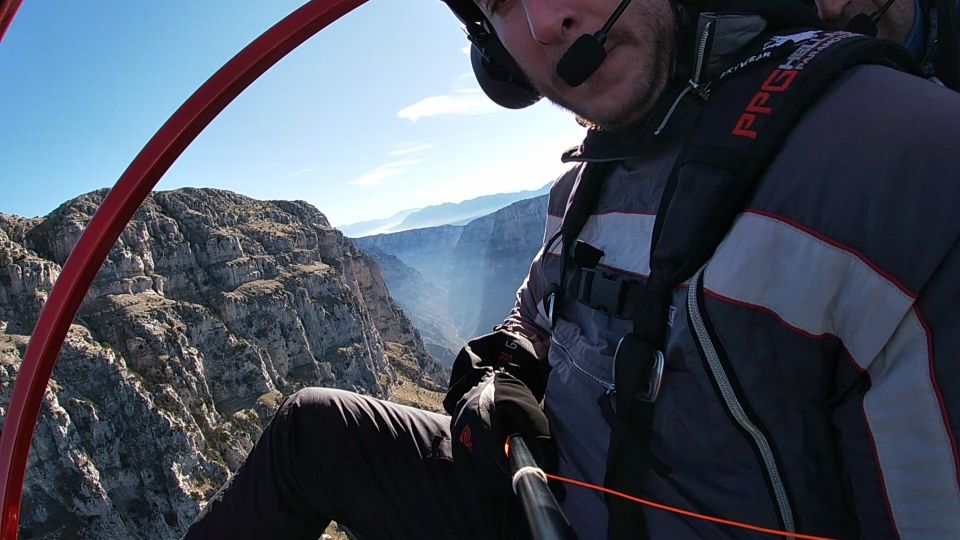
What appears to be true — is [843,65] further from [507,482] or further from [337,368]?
[337,368]

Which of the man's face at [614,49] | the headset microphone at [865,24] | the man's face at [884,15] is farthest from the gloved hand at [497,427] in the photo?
the man's face at [884,15]

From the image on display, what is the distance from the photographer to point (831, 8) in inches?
106

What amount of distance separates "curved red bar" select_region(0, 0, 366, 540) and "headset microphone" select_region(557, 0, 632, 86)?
163 cm

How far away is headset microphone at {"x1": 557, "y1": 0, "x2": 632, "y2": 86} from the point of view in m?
1.66

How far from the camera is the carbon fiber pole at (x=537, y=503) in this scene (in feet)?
5.18

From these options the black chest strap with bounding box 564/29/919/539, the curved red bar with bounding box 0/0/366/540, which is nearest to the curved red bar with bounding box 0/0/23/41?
the curved red bar with bounding box 0/0/366/540

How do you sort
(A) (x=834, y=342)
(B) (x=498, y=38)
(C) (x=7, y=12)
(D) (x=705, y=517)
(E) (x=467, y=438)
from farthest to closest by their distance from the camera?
(B) (x=498, y=38) < (C) (x=7, y=12) < (E) (x=467, y=438) < (D) (x=705, y=517) < (A) (x=834, y=342)

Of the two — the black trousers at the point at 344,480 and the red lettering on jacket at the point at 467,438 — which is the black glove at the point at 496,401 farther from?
the black trousers at the point at 344,480

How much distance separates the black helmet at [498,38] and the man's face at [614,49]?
10 cm

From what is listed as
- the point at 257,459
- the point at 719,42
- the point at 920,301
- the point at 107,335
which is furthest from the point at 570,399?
the point at 107,335

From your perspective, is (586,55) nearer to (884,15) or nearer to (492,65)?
(492,65)

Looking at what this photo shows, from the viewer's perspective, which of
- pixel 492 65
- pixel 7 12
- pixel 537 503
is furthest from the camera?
pixel 492 65

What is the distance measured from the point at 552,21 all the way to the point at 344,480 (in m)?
2.21

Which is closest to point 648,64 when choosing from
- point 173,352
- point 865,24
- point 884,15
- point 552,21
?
point 552,21
